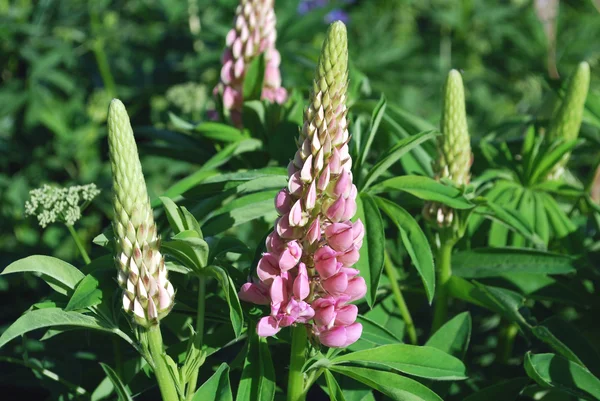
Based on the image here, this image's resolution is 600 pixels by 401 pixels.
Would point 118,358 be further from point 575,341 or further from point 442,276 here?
point 575,341

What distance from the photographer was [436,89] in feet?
14.6

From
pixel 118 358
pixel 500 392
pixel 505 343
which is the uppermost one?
pixel 118 358

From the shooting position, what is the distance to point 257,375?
1384 millimetres

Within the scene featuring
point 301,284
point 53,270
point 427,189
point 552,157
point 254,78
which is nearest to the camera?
point 301,284

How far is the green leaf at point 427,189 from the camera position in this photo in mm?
1536

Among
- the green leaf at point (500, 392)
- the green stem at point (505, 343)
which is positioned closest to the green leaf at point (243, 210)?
the green leaf at point (500, 392)

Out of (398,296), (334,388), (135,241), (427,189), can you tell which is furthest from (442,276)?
(135,241)

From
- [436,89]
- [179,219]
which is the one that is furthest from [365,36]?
[179,219]

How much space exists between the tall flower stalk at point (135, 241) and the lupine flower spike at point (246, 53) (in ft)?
2.62

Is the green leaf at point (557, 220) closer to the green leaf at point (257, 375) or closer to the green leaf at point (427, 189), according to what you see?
the green leaf at point (427, 189)

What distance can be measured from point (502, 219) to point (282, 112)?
0.63 metres

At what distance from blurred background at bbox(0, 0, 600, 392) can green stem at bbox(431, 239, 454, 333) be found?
2.95 feet

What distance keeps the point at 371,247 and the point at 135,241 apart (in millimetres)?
471

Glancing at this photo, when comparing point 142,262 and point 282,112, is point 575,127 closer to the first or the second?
point 282,112
